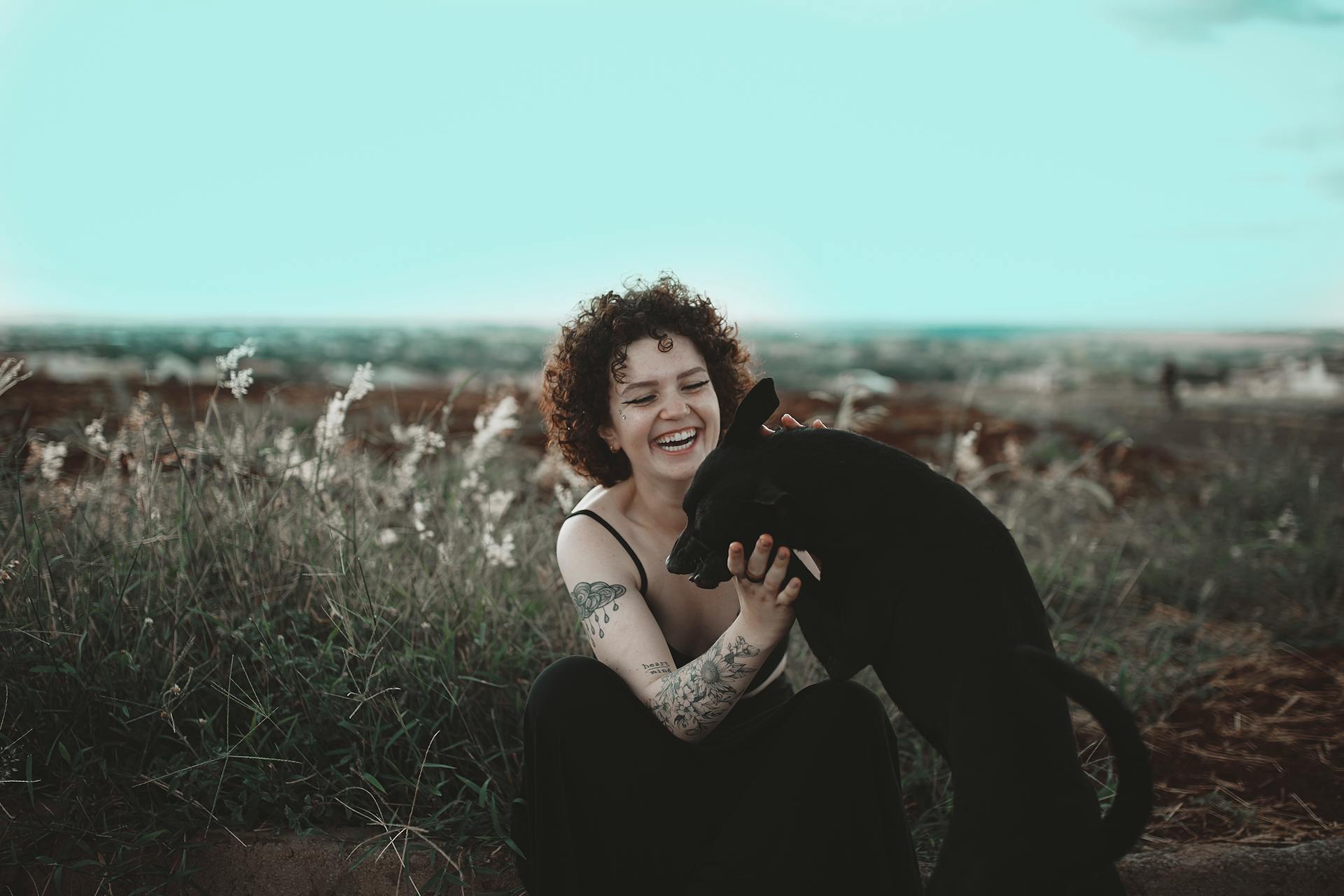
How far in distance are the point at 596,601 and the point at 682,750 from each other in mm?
428

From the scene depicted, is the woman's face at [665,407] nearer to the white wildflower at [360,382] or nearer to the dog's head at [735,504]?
the dog's head at [735,504]

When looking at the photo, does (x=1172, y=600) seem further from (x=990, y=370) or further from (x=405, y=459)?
(x=990, y=370)

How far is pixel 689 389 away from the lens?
2.61 m

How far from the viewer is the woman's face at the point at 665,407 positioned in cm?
255

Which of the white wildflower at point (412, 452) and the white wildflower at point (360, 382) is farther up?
the white wildflower at point (360, 382)

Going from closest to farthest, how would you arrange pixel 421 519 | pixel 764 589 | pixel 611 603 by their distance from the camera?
pixel 764 589
pixel 611 603
pixel 421 519

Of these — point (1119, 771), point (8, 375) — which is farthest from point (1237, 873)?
point (8, 375)

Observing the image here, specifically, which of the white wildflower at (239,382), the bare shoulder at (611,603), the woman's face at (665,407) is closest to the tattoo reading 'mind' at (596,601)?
the bare shoulder at (611,603)

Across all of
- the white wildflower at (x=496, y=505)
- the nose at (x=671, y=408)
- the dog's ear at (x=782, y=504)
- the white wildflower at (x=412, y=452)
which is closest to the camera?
the dog's ear at (x=782, y=504)

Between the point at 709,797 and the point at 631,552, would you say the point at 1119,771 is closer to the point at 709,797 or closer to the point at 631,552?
the point at 709,797

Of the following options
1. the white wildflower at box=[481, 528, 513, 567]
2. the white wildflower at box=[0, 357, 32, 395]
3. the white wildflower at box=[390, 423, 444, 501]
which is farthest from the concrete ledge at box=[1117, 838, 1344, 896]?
the white wildflower at box=[0, 357, 32, 395]

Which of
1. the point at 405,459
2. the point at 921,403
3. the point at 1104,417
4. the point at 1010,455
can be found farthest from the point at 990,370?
the point at 405,459

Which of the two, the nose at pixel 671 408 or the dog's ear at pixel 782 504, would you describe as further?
the nose at pixel 671 408

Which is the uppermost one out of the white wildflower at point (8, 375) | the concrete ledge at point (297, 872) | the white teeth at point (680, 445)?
the white wildflower at point (8, 375)
